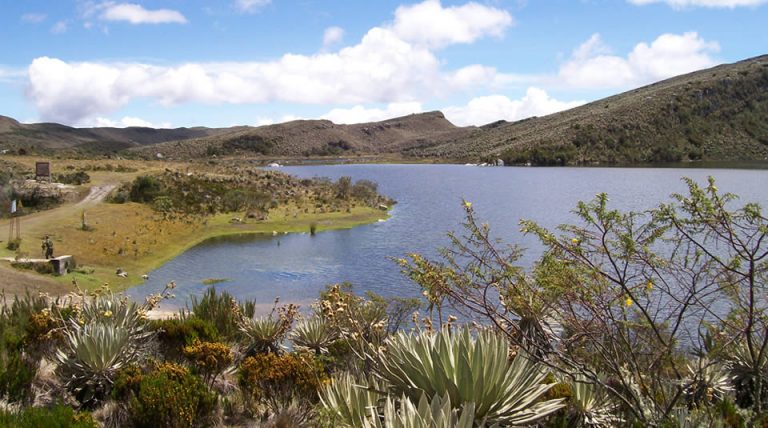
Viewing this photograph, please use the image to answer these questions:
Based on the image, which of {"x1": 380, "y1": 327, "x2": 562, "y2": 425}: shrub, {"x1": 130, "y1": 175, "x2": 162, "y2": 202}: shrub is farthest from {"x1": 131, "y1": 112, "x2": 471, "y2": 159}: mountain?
{"x1": 380, "y1": 327, "x2": 562, "y2": 425}: shrub

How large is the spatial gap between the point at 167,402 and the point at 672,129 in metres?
106

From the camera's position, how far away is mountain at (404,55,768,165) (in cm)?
9462

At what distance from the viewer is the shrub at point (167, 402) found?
6.15m

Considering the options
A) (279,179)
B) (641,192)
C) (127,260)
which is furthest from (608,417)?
(279,179)

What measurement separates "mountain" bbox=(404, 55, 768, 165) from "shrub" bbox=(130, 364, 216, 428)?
9719 centimetres

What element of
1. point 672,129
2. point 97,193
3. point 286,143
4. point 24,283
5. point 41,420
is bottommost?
point 24,283

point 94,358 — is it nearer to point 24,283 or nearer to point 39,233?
point 24,283

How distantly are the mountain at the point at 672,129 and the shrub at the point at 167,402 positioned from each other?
3826 inches

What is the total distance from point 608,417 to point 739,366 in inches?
116

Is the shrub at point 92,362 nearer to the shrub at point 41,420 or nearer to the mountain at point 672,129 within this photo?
the shrub at point 41,420

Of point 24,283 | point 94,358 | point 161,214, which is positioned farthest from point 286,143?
point 94,358

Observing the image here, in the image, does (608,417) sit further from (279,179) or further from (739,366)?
(279,179)

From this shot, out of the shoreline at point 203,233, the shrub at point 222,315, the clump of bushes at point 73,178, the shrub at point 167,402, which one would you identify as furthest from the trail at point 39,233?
the shrub at point 167,402

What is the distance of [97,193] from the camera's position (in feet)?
128
